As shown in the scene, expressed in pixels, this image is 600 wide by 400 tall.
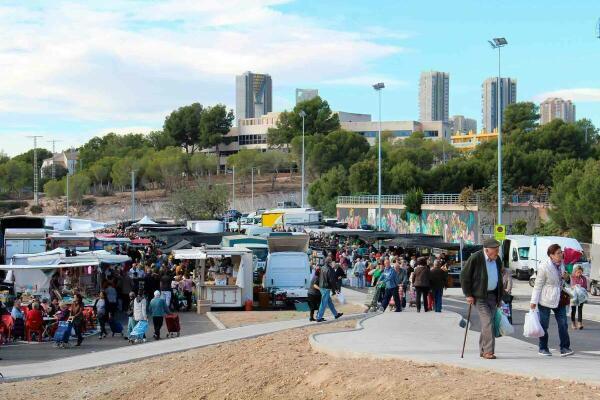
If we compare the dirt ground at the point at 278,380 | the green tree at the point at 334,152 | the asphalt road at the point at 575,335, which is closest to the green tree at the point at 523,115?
the green tree at the point at 334,152

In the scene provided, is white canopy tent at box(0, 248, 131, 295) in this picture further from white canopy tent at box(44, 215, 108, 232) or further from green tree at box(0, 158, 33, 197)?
green tree at box(0, 158, 33, 197)

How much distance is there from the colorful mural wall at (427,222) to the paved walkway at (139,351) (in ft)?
101

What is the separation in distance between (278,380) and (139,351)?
665 cm


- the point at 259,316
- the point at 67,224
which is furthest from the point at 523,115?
the point at 259,316

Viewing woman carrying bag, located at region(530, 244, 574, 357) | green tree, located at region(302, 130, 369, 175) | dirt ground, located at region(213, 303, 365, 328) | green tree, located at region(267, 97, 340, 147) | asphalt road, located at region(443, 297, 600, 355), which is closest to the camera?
woman carrying bag, located at region(530, 244, 574, 357)

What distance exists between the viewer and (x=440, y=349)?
1416 cm

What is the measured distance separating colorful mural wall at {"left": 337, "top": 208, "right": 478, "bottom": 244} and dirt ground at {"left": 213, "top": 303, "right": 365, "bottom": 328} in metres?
24.7

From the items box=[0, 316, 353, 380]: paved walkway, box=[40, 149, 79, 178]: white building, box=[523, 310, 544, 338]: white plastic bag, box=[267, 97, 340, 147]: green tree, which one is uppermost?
box=[267, 97, 340, 147]: green tree

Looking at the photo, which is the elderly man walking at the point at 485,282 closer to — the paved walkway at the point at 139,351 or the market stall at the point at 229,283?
the paved walkway at the point at 139,351

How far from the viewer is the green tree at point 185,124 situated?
14450 centimetres

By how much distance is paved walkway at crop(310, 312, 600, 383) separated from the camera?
11656mm

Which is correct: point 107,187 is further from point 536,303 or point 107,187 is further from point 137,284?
point 536,303

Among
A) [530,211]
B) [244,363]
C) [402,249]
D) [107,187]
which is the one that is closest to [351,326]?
[244,363]

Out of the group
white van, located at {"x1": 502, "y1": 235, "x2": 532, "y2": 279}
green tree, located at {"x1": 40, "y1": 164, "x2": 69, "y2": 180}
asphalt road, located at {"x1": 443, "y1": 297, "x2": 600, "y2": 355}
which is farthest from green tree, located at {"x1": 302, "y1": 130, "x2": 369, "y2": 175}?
asphalt road, located at {"x1": 443, "y1": 297, "x2": 600, "y2": 355}
